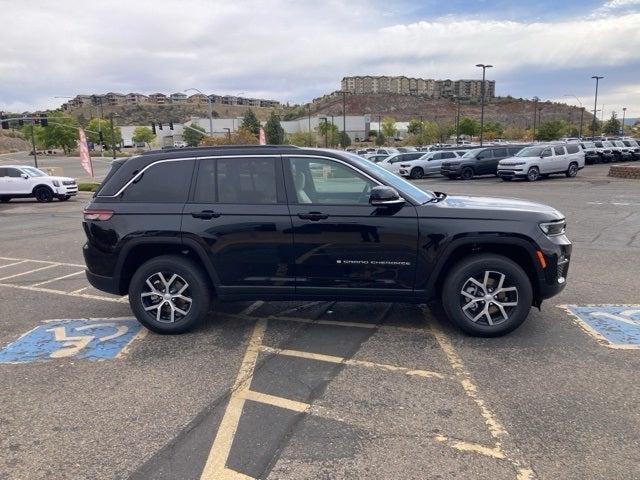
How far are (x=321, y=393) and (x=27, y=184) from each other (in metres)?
22.1

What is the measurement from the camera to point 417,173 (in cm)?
3069

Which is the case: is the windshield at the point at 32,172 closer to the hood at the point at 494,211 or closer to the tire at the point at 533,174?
the hood at the point at 494,211

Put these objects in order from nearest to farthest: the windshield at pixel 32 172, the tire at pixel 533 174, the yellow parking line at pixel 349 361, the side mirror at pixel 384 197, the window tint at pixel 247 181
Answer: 1. the yellow parking line at pixel 349 361
2. the side mirror at pixel 384 197
3. the window tint at pixel 247 181
4. the windshield at pixel 32 172
5. the tire at pixel 533 174

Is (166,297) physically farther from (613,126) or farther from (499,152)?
(613,126)

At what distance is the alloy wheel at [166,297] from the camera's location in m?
4.92

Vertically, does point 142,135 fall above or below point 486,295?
above

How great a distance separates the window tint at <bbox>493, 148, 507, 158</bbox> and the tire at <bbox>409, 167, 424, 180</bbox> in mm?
4304

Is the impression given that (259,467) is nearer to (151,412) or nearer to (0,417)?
(151,412)

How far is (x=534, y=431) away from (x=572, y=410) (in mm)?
439

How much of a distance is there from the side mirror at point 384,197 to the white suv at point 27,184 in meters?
20.9

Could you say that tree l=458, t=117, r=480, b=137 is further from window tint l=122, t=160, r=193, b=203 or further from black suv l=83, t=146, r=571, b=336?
window tint l=122, t=160, r=193, b=203

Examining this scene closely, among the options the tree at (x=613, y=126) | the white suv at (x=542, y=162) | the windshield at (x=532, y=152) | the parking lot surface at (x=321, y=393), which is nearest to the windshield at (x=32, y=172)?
the parking lot surface at (x=321, y=393)

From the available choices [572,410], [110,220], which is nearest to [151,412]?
[110,220]

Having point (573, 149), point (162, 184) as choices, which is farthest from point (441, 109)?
point (162, 184)
